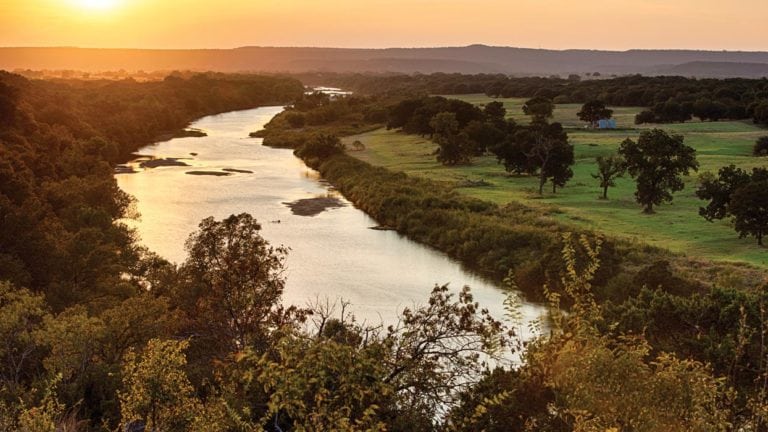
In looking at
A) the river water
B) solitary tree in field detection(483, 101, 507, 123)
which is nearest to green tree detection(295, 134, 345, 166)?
the river water

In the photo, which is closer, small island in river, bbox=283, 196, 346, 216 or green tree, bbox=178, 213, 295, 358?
green tree, bbox=178, 213, 295, 358

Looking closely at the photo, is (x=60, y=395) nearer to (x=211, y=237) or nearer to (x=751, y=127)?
(x=211, y=237)

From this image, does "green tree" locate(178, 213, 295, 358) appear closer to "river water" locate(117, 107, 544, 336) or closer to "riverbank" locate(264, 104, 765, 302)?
"river water" locate(117, 107, 544, 336)

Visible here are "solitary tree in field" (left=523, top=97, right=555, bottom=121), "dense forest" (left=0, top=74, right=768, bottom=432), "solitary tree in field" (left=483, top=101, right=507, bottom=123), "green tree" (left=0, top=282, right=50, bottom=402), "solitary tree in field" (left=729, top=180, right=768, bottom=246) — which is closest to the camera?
"dense forest" (left=0, top=74, right=768, bottom=432)

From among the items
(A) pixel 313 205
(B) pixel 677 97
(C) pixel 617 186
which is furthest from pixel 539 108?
(A) pixel 313 205

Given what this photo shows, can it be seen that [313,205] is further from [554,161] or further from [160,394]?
[160,394]

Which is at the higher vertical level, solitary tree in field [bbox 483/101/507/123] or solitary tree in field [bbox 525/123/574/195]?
solitary tree in field [bbox 483/101/507/123]

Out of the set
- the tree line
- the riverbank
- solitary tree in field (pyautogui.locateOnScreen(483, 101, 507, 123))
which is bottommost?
the riverbank

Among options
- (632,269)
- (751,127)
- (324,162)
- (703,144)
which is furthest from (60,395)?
(751,127)
